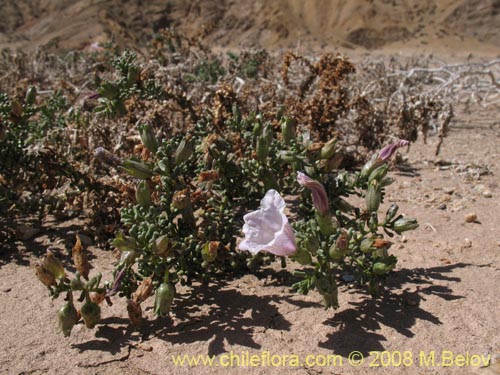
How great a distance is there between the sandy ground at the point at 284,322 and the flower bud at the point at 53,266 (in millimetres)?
254

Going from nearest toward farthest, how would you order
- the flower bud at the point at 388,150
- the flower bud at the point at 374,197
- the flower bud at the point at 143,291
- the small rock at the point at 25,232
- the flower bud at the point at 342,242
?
the flower bud at the point at 342,242
the flower bud at the point at 143,291
the flower bud at the point at 374,197
the flower bud at the point at 388,150
the small rock at the point at 25,232

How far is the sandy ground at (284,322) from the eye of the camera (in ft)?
5.34

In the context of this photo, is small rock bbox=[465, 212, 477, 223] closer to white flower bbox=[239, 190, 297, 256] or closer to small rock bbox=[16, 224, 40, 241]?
white flower bbox=[239, 190, 297, 256]

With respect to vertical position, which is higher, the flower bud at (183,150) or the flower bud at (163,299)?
Result: the flower bud at (183,150)

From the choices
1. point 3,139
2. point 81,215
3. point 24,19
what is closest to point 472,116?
point 81,215

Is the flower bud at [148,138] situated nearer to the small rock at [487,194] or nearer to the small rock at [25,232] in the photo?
the small rock at [25,232]

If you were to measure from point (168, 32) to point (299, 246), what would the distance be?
3.87m

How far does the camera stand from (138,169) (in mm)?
1895

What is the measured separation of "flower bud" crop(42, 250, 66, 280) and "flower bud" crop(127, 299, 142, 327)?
0.24 meters

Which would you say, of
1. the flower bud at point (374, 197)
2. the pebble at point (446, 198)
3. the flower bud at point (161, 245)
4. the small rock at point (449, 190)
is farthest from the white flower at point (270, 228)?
the small rock at point (449, 190)

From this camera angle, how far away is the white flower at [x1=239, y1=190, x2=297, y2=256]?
1.60m

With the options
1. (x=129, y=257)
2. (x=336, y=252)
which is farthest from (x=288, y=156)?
(x=129, y=257)

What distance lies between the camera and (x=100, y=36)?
65.0 ft

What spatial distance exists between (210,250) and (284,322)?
378 millimetres
